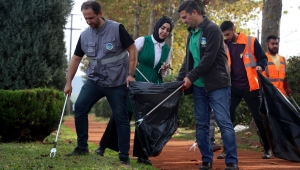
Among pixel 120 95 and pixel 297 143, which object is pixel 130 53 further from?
pixel 297 143

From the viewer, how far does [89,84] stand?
25.6 feet

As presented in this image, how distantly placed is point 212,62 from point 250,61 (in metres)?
1.86

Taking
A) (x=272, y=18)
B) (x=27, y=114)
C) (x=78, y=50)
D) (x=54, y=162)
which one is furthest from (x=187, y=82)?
(x=272, y=18)

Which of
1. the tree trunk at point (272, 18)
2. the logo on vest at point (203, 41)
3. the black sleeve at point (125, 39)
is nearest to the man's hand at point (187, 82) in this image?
the logo on vest at point (203, 41)

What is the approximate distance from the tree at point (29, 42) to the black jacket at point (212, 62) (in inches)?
252

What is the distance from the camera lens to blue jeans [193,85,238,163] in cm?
718

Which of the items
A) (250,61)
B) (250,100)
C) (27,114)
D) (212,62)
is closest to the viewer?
(212,62)

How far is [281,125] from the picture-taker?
27.8ft

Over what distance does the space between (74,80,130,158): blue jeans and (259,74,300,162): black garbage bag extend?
7.33 ft

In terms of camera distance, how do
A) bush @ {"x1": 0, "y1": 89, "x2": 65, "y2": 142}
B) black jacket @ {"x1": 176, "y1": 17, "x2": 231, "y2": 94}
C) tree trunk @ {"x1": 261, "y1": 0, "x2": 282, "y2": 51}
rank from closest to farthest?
black jacket @ {"x1": 176, "y1": 17, "x2": 231, "y2": 94} → bush @ {"x1": 0, "y1": 89, "x2": 65, "y2": 142} → tree trunk @ {"x1": 261, "y1": 0, "x2": 282, "y2": 51}

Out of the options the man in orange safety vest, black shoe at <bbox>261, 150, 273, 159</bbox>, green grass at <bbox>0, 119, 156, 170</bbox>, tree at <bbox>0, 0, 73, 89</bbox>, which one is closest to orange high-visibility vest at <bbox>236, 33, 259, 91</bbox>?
the man in orange safety vest

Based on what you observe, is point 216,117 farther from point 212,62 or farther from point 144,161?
point 144,161

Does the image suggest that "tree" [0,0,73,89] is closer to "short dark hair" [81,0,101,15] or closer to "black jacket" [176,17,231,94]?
"short dark hair" [81,0,101,15]

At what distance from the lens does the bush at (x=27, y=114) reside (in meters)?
10.3
